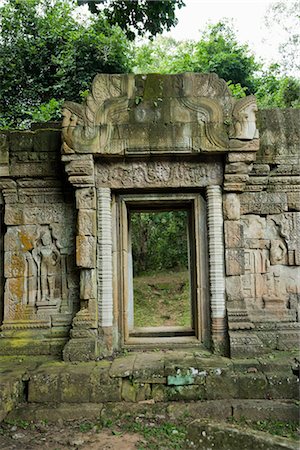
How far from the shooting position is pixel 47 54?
14.9m

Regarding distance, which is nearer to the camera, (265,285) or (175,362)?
(175,362)

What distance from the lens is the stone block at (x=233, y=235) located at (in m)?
5.83

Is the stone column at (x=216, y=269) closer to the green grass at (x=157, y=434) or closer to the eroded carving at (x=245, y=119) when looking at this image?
the eroded carving at (x=245, y=119)

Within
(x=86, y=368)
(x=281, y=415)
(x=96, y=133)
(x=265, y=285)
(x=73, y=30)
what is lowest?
(x=281, y=415)

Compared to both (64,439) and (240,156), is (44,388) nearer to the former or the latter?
(64,439)

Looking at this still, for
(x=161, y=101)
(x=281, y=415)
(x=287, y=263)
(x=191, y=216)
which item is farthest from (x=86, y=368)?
→ (x=161, y=101)

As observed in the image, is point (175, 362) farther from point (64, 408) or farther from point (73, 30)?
point (73, 30)

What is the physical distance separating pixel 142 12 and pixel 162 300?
30.2 feet

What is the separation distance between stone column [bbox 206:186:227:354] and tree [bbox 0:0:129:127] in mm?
9849

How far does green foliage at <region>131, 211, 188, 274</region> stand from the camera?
1562 cm

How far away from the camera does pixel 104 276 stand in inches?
228

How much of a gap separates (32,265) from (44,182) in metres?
1.36

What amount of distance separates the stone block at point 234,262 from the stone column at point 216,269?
4.0 inches

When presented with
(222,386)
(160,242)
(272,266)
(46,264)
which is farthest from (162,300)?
(222,386)
